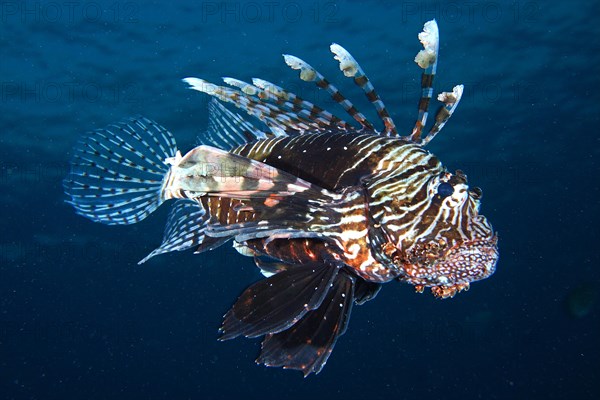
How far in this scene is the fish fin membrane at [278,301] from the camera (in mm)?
3434

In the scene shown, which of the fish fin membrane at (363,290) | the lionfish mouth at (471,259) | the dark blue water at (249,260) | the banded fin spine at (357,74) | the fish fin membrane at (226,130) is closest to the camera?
the lionfish mouth at (471,259)

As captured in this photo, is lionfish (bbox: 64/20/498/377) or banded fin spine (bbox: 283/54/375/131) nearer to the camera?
lionfish (bbox: 64/20/498/377)

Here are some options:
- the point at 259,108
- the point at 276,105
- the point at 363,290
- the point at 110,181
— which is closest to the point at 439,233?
the point at 363,290

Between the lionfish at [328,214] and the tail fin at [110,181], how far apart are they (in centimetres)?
115

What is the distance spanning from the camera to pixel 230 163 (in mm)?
3133

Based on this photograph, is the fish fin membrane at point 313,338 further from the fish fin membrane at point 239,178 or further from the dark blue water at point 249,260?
the dark blue water at point 249,260

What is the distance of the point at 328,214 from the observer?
376 centimetres

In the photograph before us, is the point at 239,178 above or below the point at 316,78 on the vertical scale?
below

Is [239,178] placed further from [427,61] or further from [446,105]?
[446,105]

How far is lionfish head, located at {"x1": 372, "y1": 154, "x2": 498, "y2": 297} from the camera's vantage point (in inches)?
134

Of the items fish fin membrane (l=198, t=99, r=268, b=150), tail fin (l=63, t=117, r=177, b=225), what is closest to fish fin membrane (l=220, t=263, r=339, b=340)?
fish fin membrane (l=198, t=99, r=268, b=150)

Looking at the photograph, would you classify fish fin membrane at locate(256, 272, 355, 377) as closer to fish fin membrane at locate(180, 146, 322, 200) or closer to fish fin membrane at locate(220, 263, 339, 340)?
fish fin membrane at locate(220, 263, 339, 340)

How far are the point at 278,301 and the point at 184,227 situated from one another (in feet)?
6.77

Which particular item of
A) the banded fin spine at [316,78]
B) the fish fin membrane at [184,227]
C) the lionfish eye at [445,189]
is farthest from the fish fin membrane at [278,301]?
the banded fin spine at [316,78]
